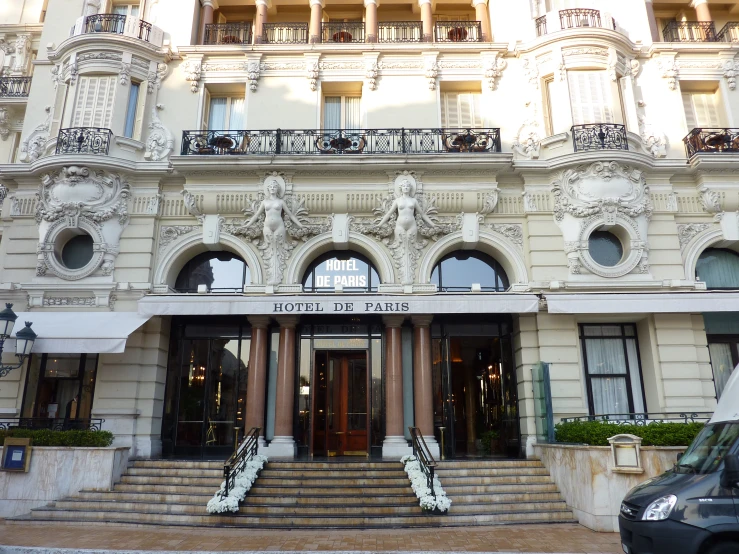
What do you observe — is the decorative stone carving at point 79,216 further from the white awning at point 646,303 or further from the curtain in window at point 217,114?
the white awning at point 646,303

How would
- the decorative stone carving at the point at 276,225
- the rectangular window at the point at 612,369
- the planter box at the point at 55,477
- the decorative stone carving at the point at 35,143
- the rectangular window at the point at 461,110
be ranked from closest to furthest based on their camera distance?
the planter box at the point at 55,477
the rectangular window at the point at 612,369
the decorative stone carving at the point at 276,225
the decorative stone carving at the point at 35,143
the rectangular window at the point at 461,110

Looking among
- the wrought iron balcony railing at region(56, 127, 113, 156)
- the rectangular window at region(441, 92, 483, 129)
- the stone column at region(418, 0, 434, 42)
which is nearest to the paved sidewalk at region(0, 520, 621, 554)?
the wrought iron balcony railing at region(56, 127, 113, 156)

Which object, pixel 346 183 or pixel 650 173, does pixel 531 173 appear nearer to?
pixel 650 173

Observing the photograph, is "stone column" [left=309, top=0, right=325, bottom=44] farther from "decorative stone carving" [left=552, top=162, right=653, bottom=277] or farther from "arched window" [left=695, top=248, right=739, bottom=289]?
"arched window" [left=695, top=248, right=739, bottom=289]

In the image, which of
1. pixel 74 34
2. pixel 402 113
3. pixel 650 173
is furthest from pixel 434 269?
pixel 74 34

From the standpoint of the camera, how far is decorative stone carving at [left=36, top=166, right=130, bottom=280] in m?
14.6

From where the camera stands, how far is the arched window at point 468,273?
15.5 m

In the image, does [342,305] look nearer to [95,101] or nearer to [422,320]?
[422,320]

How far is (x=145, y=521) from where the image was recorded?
408 inches

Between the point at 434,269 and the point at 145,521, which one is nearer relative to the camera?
the point at 145,521

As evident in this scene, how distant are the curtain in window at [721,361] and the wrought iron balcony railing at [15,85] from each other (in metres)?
23.1

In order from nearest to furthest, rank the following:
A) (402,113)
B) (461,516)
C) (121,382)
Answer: (461,516) → (121,382) → (402,113)

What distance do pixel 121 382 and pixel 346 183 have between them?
8.00 metres

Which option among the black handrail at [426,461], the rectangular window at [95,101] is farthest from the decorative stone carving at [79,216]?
the black handrail at [426,461]
